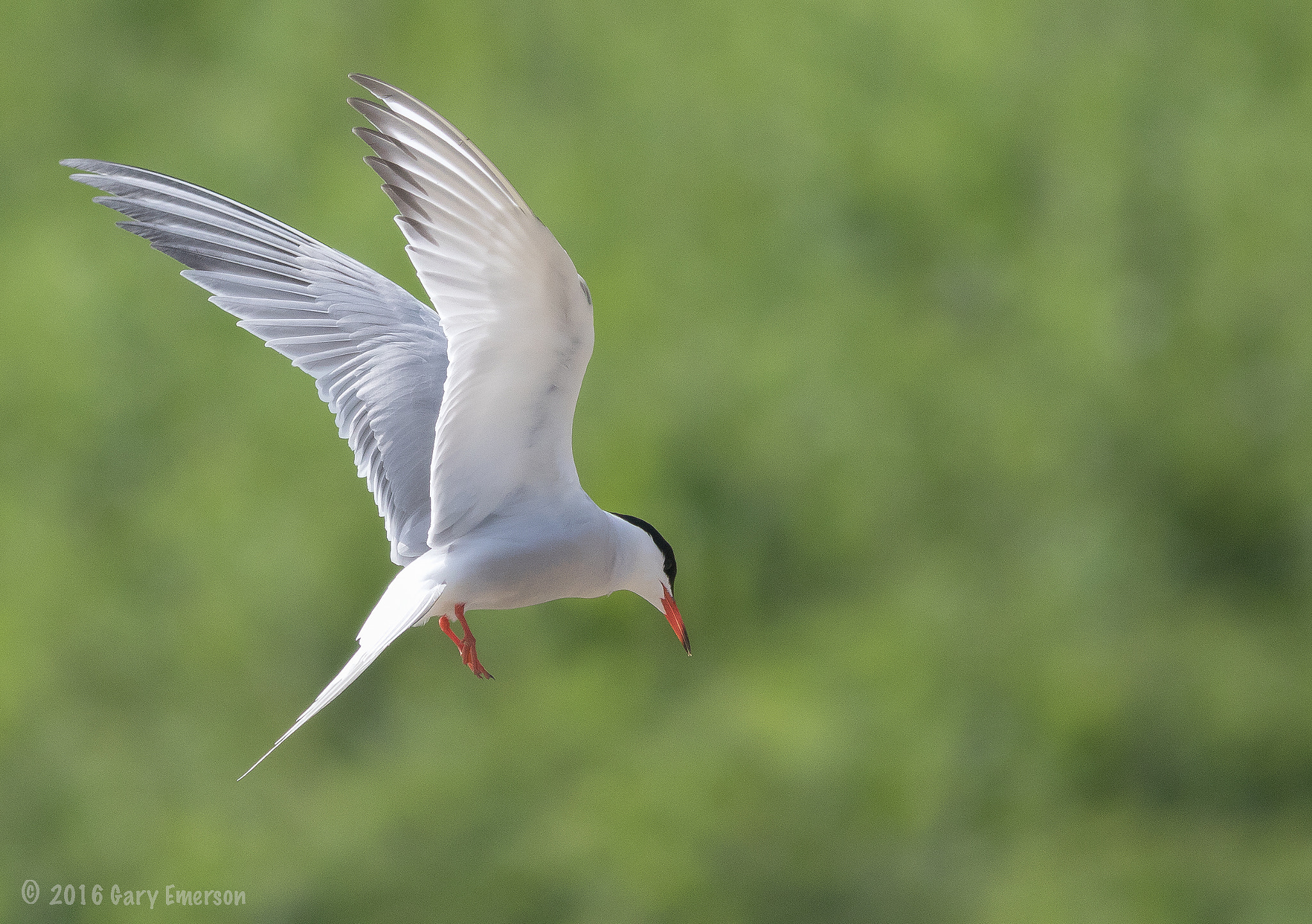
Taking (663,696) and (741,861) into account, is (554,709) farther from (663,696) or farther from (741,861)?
(741,861)

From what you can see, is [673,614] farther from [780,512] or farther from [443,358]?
[780,512]

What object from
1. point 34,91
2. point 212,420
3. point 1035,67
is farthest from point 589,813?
point 34,91

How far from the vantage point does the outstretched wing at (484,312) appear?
1457 mm

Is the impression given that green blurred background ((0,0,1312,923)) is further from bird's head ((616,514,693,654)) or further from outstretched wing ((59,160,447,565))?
bird's head ((616,514,693,654))

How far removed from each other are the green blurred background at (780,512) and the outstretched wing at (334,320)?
540cm

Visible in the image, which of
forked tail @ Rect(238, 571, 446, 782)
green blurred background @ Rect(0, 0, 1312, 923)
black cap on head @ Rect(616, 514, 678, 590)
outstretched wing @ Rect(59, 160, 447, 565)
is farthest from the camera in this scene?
green blurred background @ Rect(0, 0, 1312, 923)

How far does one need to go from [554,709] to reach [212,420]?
2.54 m

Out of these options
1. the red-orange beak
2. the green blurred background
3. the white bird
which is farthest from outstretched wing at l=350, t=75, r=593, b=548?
the green blurred background

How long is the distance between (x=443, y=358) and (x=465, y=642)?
0.52 metres

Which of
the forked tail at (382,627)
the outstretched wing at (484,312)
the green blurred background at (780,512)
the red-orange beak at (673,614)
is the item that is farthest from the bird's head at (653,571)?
the green blurred background at (780,512)

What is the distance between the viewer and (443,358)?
2264 millimetres

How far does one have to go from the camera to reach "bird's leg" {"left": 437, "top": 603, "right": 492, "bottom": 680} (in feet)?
5.90

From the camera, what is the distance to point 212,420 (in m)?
8.52

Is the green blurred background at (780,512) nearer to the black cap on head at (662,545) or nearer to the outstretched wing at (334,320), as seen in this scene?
the outstretched wing at (334,320)
